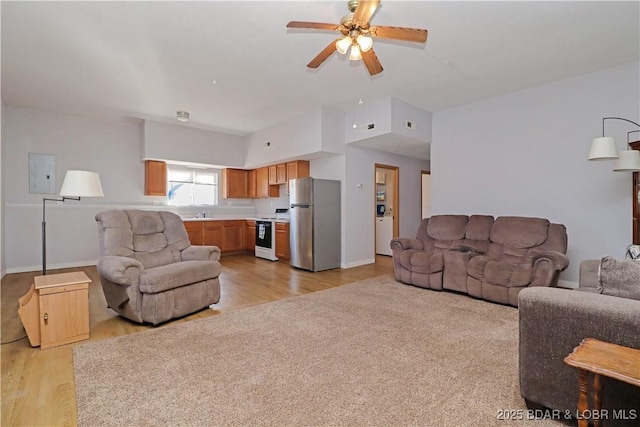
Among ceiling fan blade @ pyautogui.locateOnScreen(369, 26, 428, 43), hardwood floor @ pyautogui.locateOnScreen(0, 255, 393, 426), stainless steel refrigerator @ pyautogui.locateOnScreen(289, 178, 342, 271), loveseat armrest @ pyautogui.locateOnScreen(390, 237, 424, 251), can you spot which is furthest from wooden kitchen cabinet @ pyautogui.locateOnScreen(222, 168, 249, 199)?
ceiling fan blade @ pyautogui.locateOnScreen(369, 26, 428, 43)

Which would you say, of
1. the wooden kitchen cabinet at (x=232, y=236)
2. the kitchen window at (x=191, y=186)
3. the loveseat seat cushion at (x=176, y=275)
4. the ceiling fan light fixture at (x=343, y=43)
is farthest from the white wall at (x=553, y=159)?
the kitchen window at (x=191, y=186)

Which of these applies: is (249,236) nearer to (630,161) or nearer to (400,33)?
(400,33)

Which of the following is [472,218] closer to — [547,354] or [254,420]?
[547,354]

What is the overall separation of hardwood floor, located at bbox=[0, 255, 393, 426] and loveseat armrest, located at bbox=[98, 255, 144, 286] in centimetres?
44

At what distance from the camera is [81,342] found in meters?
2.45

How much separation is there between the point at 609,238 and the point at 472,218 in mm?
1483

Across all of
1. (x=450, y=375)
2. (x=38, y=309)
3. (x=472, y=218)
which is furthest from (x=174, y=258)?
(x=472, y=218)

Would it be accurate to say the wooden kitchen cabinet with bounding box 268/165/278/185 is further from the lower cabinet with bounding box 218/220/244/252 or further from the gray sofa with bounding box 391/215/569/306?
the gray sofa with bounding box 391/215/569/306

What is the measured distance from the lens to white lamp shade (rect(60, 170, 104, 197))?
2787 mm

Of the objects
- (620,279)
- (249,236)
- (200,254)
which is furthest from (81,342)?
(249,236)

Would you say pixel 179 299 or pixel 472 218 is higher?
pixel 472 218

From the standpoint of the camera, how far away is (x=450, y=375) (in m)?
1.95

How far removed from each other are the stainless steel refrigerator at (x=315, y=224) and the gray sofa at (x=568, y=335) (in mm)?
3755

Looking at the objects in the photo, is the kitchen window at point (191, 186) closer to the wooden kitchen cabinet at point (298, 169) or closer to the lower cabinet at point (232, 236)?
the lower cabinet at point (232, 236)
